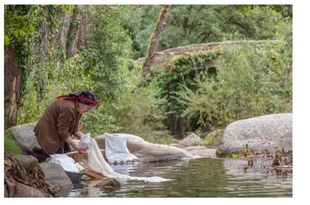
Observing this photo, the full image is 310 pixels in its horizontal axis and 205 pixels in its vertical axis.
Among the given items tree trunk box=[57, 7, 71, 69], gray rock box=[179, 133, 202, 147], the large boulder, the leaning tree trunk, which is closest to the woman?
the large boulder

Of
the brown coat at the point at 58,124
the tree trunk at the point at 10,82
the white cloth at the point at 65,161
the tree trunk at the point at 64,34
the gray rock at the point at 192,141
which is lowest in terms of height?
the gray rock at the point at 192,141

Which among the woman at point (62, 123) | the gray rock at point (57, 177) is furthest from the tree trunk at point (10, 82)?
the gray rock at point (57, 177)

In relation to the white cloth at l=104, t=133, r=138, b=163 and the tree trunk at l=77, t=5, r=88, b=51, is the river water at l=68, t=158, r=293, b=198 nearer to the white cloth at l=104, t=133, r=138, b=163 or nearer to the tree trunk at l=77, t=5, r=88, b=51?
the white cloth at l=104, t=133, r=138, b=163

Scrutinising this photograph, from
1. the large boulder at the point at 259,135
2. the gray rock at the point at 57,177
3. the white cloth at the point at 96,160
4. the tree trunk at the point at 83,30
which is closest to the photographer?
the gray rock at the point at 57,177

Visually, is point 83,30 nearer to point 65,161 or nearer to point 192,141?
point 192,141

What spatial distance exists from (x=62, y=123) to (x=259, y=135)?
8.45 meters

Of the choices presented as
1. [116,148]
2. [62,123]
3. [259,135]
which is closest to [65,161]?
[62,123]

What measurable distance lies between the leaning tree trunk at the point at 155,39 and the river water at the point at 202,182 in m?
17.3

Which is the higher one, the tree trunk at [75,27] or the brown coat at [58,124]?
the tree trunk at [75,27]

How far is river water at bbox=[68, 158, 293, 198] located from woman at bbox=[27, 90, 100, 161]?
119 cm

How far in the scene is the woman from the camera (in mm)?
12383

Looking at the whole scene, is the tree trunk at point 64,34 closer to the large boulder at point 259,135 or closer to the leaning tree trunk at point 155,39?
the large boulder at point 259,135

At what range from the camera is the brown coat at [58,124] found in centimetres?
1239

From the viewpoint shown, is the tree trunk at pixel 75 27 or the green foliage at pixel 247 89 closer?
the tree trunk at pixel 75 27
